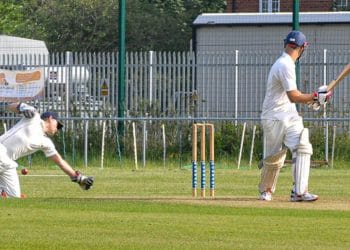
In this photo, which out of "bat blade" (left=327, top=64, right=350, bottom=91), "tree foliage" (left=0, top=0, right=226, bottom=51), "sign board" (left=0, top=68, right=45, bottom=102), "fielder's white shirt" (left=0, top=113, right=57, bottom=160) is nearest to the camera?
"bat blade" (left=327, top=64, right=350, bottom=91)

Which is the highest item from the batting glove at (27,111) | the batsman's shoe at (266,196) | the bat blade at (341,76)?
the bat blade at (341,76)

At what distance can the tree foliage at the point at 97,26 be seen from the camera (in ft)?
192

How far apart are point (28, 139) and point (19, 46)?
23497 millimetres

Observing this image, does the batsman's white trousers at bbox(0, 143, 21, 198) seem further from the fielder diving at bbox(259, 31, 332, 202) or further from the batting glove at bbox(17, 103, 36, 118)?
the fielder diving at bbox(259, 31, 332, 202)

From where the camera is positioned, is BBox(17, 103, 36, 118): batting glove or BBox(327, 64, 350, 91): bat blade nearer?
BBox(327, 64, 350, 91): bat blade

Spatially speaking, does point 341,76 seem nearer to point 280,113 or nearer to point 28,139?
point 280,113

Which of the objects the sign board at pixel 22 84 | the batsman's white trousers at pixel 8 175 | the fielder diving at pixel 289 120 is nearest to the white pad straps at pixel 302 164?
the fielder diving at pixel 289 120

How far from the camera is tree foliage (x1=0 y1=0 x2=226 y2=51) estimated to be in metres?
58.5

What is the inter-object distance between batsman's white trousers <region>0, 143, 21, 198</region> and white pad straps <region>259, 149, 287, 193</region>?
11.0 feet

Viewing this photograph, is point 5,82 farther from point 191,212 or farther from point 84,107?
point 191,212

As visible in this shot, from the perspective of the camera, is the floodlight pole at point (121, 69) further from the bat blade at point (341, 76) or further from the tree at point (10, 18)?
the tree at point (10, 18)

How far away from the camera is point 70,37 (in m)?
59.1

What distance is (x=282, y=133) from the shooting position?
631 inches

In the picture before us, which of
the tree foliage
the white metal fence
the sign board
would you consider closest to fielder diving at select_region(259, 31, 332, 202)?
the white metal fence
